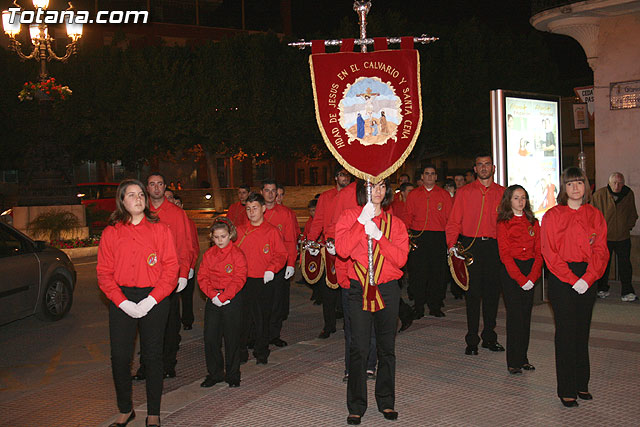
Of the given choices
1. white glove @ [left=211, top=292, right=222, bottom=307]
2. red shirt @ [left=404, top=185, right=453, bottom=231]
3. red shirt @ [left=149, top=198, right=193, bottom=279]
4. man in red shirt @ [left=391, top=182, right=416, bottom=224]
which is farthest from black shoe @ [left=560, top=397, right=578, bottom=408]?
man in red shirt @ [left=391, top=182, right=416, bottom=224]

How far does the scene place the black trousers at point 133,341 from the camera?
5.09 m

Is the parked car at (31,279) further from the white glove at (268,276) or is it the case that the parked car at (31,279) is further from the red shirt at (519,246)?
the red shirt at (519,246)

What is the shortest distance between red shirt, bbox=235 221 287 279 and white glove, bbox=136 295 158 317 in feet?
6.90

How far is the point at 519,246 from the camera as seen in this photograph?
642 cm

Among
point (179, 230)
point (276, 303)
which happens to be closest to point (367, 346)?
point (179, 230)

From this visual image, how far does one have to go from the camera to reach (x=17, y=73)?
31.9 meters

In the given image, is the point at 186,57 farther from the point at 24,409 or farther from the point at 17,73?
the point at 24,409

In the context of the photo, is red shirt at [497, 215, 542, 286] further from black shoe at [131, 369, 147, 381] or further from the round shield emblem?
black shoe at [131, 369, 147, 381]

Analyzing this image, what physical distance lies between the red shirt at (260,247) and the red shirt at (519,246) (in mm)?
2300

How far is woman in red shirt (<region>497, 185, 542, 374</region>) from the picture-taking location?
6.38m

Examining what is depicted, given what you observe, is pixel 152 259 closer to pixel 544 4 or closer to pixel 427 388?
pixel 427 388

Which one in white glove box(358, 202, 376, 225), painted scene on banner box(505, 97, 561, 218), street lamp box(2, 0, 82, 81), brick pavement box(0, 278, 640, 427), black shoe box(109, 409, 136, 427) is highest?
street lamp box(2, 0, 82, 81)

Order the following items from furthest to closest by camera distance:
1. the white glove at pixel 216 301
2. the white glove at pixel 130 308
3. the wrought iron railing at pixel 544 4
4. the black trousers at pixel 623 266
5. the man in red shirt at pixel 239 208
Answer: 1. the wrought iron railing at pixel 544 4
2. the man in red shirt at pixel 239 208
3. the black trousers at pixel 623 266
4. the white glove at pixel 216 301
5. the white glove at pixel 130 308

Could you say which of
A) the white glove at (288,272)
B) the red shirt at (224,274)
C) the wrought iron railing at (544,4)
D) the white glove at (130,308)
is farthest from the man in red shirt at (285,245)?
the wrought iron railing at (544,4)
